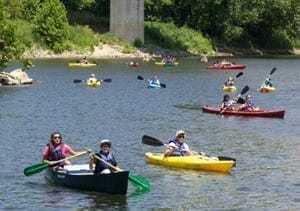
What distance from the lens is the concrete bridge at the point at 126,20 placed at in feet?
330

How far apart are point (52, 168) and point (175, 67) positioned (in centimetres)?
5742

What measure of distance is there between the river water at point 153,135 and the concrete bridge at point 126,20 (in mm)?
34332

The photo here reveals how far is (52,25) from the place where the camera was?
90.3 metres

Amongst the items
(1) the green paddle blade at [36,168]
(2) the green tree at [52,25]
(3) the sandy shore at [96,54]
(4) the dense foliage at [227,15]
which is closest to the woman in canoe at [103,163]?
(1) the green paddle blade at [36,168]

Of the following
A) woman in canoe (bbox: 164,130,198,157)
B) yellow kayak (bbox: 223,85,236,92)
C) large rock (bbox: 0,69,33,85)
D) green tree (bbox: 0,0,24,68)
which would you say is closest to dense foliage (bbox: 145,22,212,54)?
large rock (bbox: 0,69,33,85)

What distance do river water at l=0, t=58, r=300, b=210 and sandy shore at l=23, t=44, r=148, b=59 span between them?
2214cm

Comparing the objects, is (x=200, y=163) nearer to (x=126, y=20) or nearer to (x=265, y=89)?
(x=265, y=89)

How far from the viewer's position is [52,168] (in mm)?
23328

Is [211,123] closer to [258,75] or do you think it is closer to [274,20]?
[258,75]

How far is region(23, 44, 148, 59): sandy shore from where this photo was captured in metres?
89.0

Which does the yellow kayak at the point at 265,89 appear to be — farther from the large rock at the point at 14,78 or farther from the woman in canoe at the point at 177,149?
the woman in canoe at the point at 177,149

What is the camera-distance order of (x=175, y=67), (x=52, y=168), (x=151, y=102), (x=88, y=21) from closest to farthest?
(x=52, y=168) → (x=151, y=102) → (x=175, y=67) → (x=88, y=21)

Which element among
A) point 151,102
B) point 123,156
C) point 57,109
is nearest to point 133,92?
point 151,102

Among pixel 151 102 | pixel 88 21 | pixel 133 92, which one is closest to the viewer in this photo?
pixel 151 102
